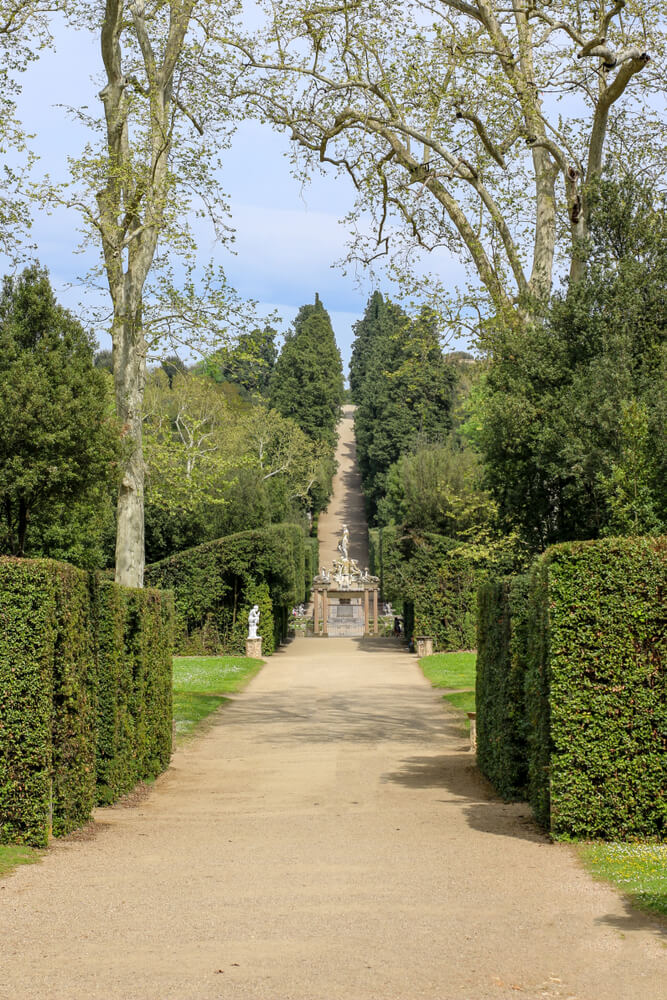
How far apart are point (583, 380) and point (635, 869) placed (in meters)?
8.04

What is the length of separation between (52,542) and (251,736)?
1541 cm

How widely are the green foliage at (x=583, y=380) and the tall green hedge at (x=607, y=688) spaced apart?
178 inches

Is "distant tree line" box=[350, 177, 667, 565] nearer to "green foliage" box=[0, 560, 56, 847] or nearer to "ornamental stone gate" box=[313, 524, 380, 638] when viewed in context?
"green foliage" box=[0, 560, 56, 847]

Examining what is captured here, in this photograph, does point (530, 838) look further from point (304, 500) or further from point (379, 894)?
point (304, 500)

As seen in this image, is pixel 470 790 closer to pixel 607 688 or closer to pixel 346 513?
pixel 607 688

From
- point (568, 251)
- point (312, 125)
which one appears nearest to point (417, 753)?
point (568, 251)

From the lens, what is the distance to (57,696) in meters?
8.91

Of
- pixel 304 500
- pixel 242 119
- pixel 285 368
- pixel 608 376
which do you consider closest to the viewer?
pixel 608 376

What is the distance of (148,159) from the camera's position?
1845cm

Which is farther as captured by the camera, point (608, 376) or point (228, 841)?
point (608, 376)

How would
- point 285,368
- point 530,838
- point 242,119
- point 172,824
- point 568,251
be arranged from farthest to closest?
1. point 285,368
2. point 242,119
3. point 568,251
4. point 172,824
5. point 530,838

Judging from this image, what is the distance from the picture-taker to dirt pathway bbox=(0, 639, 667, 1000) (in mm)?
5055

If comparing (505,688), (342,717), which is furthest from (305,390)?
(505,688)

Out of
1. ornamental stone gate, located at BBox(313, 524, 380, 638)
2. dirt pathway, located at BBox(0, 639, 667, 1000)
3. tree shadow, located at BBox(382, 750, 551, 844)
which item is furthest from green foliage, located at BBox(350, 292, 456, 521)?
dirt pathway, located at BBox(0, 639, 667, 1000)
